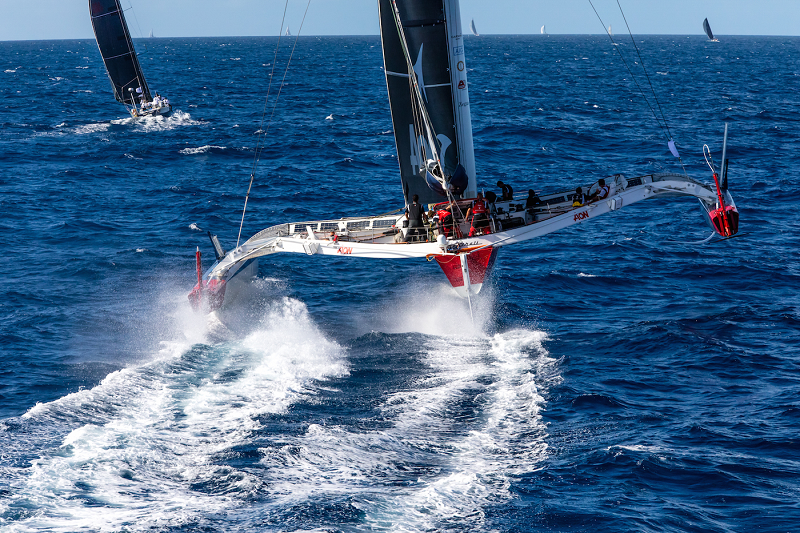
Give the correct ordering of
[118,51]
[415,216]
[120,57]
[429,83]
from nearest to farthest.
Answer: [415,216] → [429,83] → [120,57] → [118,51]

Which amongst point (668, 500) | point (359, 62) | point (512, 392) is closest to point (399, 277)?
point (512, 392)

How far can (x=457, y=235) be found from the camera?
866 inches

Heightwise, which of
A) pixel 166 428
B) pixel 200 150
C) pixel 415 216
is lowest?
pixel 166 428

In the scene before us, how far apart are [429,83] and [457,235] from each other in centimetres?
505

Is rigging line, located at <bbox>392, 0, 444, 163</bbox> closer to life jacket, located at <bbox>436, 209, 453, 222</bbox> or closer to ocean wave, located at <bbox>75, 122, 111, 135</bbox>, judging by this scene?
life jacket, located at <bbox>436, 209, 453, 222</bbox>

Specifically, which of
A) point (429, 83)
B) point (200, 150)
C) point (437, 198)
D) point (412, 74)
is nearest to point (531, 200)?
point (437, 198)

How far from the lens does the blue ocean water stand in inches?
551

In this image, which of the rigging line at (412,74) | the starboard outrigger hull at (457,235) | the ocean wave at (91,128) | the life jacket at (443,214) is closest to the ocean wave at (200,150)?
the ocean wave at (91,128)

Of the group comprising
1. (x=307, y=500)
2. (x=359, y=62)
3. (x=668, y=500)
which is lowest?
(x=668, y=500)

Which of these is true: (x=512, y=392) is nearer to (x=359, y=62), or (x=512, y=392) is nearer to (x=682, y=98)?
(x=682, y=98)

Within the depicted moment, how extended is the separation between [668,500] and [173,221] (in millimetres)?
26157

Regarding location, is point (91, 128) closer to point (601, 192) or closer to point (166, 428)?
point (601, 192)

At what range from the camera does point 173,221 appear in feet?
115

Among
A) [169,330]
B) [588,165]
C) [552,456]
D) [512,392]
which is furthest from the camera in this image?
[588,165]
